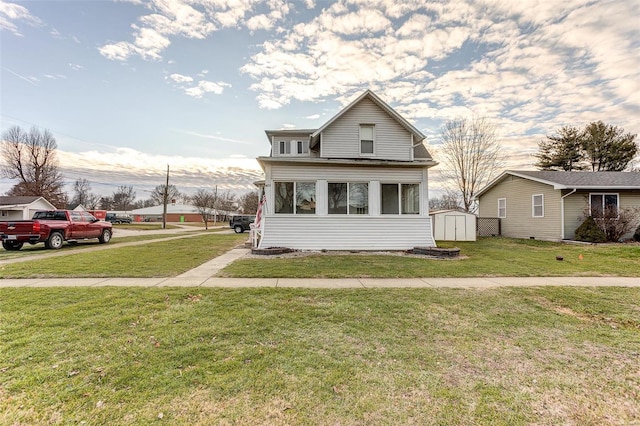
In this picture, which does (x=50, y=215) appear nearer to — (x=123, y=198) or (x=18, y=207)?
(x=18, y=207)

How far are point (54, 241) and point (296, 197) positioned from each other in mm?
12698

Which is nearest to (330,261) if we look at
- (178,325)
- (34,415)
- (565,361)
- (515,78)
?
(178,325)

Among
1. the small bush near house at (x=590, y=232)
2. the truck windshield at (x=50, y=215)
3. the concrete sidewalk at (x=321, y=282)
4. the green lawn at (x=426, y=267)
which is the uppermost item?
the truck windshield at (x=50, y=215)

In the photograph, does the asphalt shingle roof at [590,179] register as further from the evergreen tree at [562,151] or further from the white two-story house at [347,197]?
the evergreen tree at [562,151]

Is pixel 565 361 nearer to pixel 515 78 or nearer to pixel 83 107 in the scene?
pixel 515 78

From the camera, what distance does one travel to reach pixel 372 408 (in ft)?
7.72

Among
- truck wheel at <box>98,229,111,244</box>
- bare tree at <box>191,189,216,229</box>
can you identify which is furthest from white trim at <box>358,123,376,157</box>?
bare tree at <box>191,189,216,229</box>

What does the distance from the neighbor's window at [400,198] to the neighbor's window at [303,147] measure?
750 cm

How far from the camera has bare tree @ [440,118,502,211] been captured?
93.7 feet

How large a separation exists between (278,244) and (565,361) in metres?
10.4

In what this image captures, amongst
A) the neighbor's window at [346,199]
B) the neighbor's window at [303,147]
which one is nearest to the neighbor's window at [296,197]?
the neighbor's window at [346,199]

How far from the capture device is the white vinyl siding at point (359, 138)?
44.4 feet

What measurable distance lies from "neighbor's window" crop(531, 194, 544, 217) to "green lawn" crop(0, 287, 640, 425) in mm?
15501

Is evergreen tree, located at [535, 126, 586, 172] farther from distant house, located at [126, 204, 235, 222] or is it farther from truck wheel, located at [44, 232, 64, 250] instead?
distant house, located at [126, 204, 235, 222]
